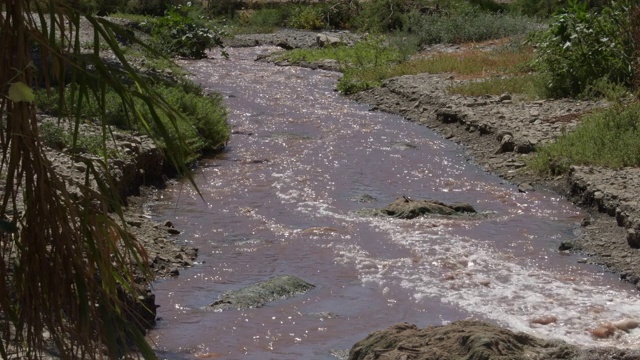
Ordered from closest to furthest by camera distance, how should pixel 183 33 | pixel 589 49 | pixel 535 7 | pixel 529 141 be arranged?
1. pixel 529 141
2. pixel 589 49
3. pixel 183 33
4. pixel 535 7

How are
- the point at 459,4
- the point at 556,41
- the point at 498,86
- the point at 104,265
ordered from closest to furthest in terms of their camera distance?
the point at 104,265, the point at 556,41, the point at 498,86, the point at 459,4

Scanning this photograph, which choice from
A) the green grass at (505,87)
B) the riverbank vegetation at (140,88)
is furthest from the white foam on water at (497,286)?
the green grass at (505,87)

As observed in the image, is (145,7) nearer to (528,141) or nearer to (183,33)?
(183,33)

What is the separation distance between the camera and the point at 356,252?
10.2 metres

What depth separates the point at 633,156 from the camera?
1250cm

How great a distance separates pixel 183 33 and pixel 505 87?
34.3ft

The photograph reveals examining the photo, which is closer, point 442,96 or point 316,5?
point 442,96

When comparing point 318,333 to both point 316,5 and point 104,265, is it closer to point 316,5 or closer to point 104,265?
point 104,265

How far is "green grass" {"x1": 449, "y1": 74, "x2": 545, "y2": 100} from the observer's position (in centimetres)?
1811

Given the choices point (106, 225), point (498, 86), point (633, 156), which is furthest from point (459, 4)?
point (106, 225)

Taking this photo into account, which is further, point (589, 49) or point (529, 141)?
point (589, 49)

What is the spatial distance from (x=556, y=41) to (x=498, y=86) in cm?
184

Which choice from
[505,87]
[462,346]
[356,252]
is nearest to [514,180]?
[356,252]

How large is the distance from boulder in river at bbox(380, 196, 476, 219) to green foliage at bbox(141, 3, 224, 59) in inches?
564
